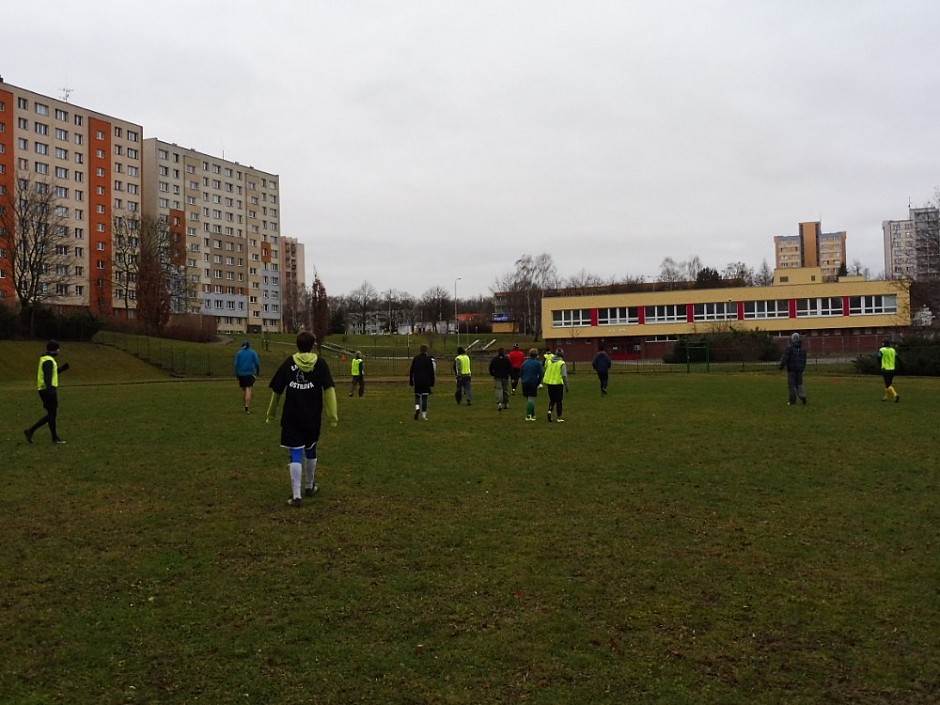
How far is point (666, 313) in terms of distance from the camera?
7888 cm

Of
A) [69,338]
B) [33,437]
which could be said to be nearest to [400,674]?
[33,437]

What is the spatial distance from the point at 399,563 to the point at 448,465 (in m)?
4.87

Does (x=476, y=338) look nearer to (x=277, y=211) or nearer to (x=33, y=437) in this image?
(x=277, y=211)

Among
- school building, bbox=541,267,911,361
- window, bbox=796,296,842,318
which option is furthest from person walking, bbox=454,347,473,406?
window, bbox=796,296,842,318

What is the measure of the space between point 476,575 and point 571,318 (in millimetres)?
77228

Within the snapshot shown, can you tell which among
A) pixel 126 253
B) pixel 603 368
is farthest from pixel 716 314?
pixel 126 253

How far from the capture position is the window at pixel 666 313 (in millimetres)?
78438

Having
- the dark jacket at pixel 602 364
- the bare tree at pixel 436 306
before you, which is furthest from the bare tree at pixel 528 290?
the dark jacket at pixel 602 364

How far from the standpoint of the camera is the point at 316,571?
6438 millimetres

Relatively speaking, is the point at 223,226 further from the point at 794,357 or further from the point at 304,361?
the point at 304,361

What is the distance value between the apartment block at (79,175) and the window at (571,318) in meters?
42.9

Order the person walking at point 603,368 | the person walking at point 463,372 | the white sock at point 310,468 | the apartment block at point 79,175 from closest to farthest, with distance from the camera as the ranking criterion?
the white sock at point 310,468 < the person walking at point 463,372 < the person walking at point 603,368 < the apartment block at point 79,175

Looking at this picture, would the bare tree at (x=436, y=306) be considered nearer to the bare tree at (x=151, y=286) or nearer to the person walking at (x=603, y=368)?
the bare tree at (x=151, y=286)

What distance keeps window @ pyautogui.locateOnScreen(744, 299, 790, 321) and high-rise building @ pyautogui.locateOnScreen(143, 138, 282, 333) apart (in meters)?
59.5
